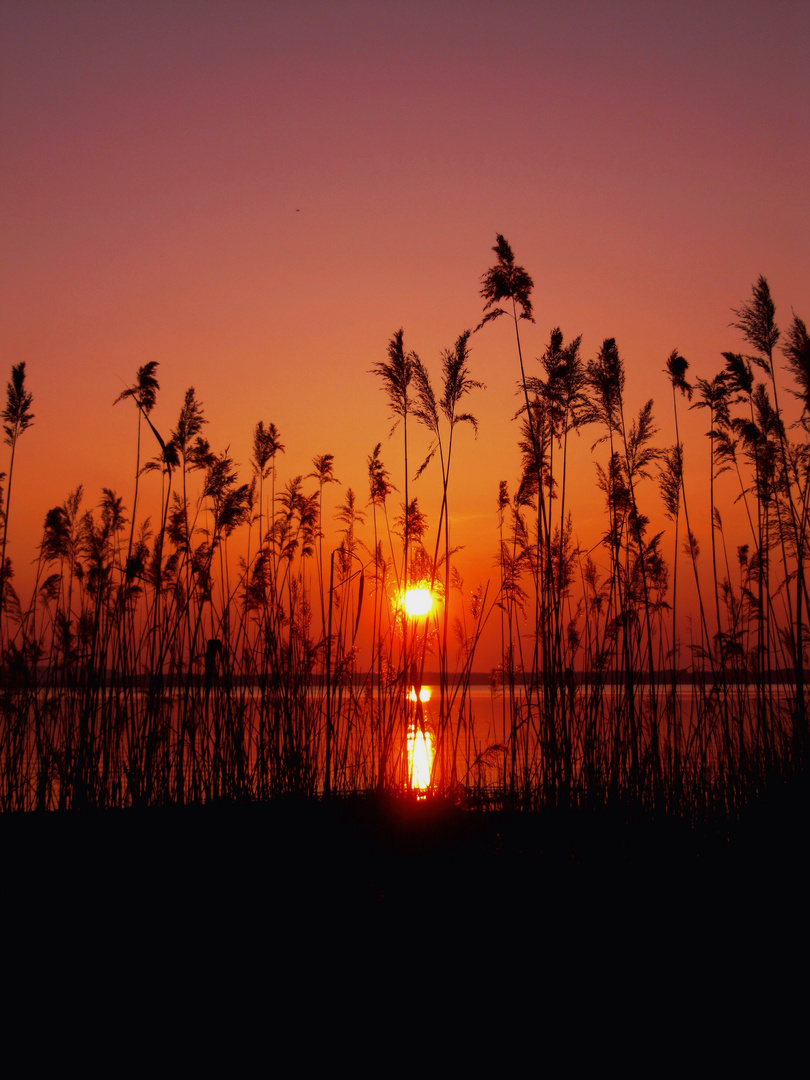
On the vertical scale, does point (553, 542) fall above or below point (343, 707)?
above

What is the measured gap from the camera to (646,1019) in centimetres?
194

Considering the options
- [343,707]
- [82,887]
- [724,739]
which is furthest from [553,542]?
[82,887]

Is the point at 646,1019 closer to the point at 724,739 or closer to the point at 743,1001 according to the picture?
the point at 743,1001

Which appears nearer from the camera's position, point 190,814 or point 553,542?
point 190,814

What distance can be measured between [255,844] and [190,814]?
541mm

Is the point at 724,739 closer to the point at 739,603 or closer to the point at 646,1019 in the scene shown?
the point at 739,603

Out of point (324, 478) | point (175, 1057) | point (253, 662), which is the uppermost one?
point (324, 478)

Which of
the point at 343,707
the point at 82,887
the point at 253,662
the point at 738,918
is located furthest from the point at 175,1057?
the point at 343,707

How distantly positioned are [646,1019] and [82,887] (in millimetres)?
2201

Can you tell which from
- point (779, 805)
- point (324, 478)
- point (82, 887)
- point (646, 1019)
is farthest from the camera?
point (324, 478)

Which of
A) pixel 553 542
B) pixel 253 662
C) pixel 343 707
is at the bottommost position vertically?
pixel 343 707

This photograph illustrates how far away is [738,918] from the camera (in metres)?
2.52

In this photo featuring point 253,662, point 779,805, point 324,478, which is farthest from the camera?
point 324,478

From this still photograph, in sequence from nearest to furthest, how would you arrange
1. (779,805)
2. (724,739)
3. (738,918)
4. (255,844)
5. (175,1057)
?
(175,1057) → (738,918) → (255,844) → (779,805) → (724,739)
